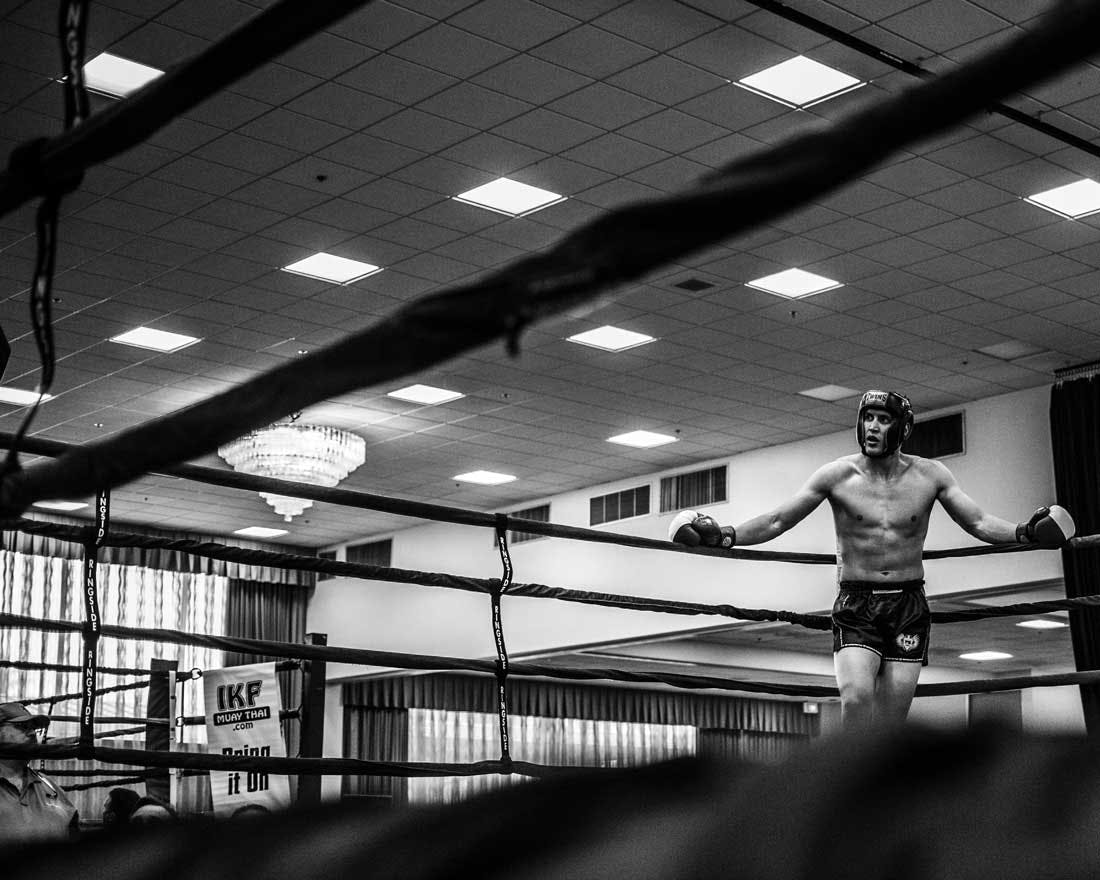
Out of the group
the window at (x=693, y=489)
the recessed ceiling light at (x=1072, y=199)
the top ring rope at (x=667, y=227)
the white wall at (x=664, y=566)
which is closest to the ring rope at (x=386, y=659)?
the top ring rope at (x=667, y=227)

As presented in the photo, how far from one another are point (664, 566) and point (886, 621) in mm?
9687

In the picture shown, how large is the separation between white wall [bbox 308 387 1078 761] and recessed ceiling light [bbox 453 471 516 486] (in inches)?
31.7

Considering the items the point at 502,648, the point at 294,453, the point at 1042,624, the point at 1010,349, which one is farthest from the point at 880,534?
the point at 1042,624

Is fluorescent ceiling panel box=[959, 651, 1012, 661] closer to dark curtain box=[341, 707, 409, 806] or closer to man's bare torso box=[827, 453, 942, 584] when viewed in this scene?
dark curtain box=[341, 707, 409, 806]

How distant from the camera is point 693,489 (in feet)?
43.1

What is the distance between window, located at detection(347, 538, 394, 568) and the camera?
15914 mm

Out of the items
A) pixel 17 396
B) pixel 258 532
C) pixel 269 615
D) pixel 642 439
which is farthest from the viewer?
pixel 269 615

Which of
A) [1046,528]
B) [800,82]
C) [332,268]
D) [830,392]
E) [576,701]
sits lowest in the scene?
[576,701]

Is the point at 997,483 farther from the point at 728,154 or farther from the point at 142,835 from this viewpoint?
the point at 142,835

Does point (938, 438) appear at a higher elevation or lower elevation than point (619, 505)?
higher

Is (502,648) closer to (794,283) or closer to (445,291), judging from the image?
(445,291)

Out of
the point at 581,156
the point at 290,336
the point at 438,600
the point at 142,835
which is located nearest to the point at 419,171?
the point at 581,156

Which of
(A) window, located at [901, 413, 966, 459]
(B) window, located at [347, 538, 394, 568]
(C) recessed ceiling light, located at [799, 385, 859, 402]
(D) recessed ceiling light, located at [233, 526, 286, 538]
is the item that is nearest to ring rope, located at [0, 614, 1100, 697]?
(C) recessed ceiling light, located at [799, 385, 859, 402]

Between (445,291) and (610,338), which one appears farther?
(610,338)
